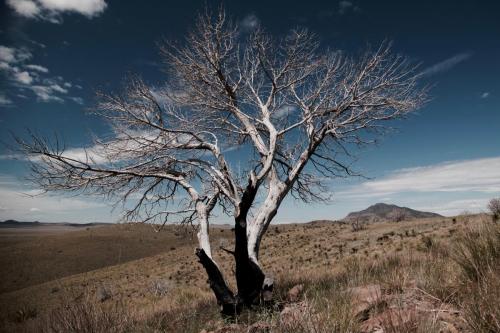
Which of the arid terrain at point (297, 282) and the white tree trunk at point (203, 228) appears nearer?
the arid terrain at point (297, 282)

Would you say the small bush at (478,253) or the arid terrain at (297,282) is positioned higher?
the small bush at (478,253)

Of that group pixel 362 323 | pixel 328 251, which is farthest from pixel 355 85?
pixel 328 251

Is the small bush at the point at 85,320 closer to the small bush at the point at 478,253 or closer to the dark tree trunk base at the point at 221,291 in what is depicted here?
the dark tree trunk base at the point at 221,291

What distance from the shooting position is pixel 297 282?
30.4ft

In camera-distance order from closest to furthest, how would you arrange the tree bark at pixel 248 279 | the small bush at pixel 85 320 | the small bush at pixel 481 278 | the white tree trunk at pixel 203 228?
1. the small bush at pixel 481 278
2. the small bush at pixel 85 320
3. the tree bark at pixel 248 279
4. the white tree trunk at pixel 203 228

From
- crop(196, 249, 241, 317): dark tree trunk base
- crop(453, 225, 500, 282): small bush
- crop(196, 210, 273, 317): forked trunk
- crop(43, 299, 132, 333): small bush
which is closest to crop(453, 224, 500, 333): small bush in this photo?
crop(453, 225, 500, 282): small bush

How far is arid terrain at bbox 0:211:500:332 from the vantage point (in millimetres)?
3449

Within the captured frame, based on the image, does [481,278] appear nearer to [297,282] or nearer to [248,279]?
[248,279]

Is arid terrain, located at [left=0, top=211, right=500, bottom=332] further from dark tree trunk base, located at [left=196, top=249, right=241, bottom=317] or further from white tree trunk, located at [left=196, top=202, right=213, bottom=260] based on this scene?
white tree trunk, located at [left=196, top=202, right=213, bottom=260]

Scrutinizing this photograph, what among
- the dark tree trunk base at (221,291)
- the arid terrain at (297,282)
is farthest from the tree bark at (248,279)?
the arid terrain at (297,282)

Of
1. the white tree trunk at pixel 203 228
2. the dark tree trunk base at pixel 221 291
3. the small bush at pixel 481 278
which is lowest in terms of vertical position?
the dark tree trunk base at pixel 221 291

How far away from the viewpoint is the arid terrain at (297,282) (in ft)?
11.3

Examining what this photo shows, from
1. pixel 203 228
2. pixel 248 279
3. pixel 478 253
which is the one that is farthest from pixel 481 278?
pixel 203 228

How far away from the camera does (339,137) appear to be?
31.0 ft
